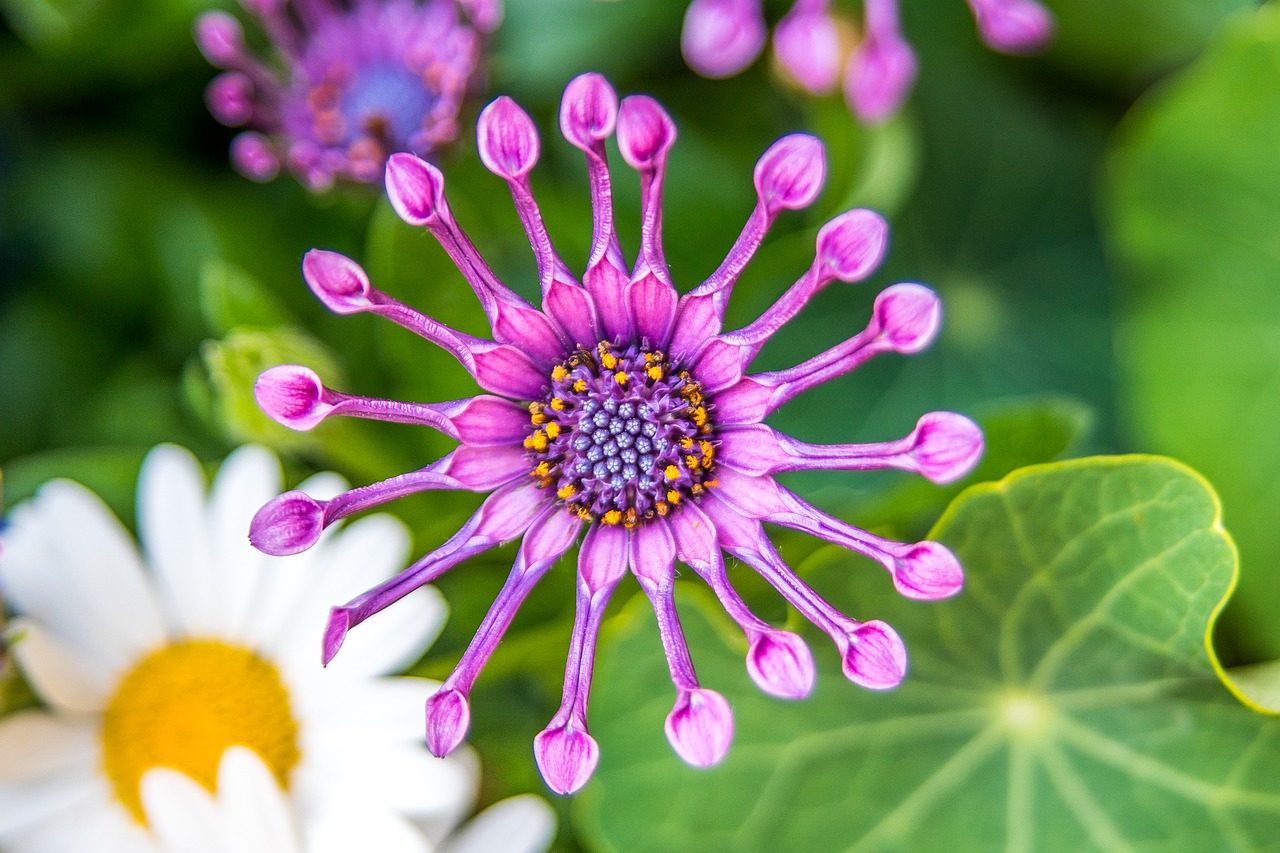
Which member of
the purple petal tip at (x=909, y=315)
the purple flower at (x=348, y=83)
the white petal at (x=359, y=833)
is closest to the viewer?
the purple petal tip at (x=909, y=315)

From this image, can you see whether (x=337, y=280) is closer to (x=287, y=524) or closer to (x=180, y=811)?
(x=287, y=524)

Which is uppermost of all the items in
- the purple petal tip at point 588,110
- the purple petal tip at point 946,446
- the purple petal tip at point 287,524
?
the purple petal tip at point 588,110

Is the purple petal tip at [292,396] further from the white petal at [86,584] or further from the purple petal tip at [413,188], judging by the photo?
the white petal at [86,584]

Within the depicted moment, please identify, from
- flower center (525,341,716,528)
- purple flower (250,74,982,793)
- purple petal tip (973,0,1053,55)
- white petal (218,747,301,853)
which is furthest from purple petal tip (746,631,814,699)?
purple petal tip (973,0,1053,55)

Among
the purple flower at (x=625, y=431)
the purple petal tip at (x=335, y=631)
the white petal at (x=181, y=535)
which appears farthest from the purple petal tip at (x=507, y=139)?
the white petal at (x=181, y=535)

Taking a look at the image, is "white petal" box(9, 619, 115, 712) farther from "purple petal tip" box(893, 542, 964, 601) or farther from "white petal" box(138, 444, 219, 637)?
"purple petal tip" box(893, 542, 964, 601)

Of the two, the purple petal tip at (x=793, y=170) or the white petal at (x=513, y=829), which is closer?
the purple petal tip at (x=793, y=170)

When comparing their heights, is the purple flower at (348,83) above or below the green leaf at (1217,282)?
above
